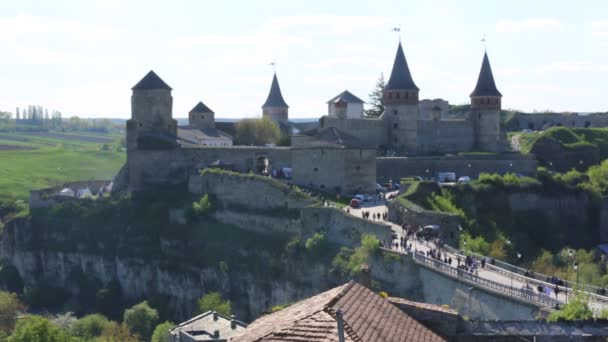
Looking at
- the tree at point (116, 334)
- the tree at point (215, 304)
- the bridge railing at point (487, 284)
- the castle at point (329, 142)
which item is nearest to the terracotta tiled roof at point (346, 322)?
the bridge railing at point (487, 284)

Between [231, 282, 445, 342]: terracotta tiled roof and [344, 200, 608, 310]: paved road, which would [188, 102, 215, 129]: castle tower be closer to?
[344, 200, 608, 310]: paved road

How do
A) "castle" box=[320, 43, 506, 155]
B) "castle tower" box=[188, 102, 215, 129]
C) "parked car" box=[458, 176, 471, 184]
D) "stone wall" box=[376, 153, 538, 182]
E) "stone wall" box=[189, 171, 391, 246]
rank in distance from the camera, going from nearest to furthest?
"stone wall" box=[189, 171, 391, 246], "parked car" box=[458, 176, 471, 184], "stone wall" box=[376, 153, 538, 182], "castle" box=[320, 43, 506, 155], "castle tower" box=[188, 102, 215, 129]

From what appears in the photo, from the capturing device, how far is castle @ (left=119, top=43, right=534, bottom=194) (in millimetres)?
70625

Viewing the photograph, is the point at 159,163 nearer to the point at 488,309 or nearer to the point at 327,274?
the point at 327,274

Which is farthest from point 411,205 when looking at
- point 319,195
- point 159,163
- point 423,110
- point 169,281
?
point 423,110

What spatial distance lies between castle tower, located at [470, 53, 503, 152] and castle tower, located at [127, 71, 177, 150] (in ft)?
83.9

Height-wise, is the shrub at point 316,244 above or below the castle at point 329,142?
below

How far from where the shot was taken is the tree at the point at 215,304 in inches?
2384

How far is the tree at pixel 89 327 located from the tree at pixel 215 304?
6055mm

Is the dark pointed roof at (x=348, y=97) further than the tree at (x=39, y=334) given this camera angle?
Yes

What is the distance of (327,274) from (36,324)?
52.2ft

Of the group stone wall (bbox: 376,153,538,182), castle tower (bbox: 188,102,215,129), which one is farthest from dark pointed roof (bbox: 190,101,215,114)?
stone wall (bbox: 376,153,538,182)

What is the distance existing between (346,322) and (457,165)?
60.5 metres

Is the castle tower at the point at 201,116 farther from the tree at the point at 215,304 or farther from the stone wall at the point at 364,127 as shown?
the tree at the point at 215,304
